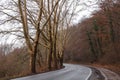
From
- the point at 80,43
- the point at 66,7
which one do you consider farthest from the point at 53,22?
the point at 80,43

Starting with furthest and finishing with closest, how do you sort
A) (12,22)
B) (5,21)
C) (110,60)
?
(110,60), (12,22), (5,21)

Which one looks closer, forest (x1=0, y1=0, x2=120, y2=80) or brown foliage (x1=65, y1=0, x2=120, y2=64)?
forest (x1=0, y1=0, x2=120, y2=80)

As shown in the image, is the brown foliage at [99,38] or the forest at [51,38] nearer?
the forest at [51,38]

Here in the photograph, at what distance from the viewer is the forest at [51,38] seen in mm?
31453

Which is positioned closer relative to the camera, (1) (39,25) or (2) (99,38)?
(1) (39,25)

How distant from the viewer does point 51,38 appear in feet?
134

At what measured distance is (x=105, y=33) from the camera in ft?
209

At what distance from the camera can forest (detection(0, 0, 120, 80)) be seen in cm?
3145

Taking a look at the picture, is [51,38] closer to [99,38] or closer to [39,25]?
[39,25]

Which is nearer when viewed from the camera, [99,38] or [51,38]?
[51,38]

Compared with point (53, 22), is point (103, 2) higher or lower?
higher

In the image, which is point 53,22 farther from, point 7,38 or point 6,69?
point 7,38

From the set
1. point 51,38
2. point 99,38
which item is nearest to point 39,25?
point 51,38

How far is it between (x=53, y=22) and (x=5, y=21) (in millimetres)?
14722
